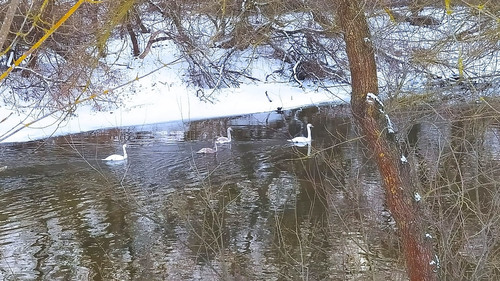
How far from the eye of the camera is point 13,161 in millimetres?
11875

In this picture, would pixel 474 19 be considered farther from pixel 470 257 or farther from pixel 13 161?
pixel 13 161

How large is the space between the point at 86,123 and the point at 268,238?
34.6 ft

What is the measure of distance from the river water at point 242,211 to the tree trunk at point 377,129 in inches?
17.4

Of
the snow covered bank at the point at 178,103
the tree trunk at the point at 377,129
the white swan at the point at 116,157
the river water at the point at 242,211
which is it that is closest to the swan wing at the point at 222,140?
the river water at the point at 242,211

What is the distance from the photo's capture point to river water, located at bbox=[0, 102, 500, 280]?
18.1ft

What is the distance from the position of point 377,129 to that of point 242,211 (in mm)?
4761

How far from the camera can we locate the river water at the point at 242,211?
552 centimetres

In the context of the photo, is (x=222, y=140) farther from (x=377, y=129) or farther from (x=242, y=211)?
(x=377, y=129)

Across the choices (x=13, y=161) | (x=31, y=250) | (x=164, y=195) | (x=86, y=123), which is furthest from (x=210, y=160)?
(x=86, y=123)

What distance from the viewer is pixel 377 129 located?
13.2 ft

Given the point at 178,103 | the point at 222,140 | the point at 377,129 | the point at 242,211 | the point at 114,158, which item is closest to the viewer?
the point at 377,129

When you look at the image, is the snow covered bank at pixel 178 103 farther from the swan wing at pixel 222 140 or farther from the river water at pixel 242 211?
the river water at pixel 242 211

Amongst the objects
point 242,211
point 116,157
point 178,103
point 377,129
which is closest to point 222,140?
point 116,157

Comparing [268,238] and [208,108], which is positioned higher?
[208,108]
